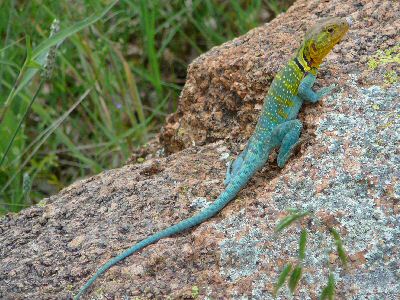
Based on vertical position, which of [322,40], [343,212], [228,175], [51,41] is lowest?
[343,212]

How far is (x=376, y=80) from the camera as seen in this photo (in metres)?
2.93

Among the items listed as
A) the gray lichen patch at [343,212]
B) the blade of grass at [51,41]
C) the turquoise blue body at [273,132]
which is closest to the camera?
the gray lichen patch at [343,212]

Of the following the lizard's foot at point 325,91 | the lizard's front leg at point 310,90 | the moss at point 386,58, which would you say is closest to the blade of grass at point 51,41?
the lizard's front leg at point 310,90

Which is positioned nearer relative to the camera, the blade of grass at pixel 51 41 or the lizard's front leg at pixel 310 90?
the lizard's front leg at pixel 310 90

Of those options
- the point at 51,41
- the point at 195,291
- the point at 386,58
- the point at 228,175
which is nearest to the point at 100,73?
the point at 51,41

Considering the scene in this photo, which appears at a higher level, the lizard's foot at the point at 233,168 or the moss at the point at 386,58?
the lizard's foot at the point at 233,168

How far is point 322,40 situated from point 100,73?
Result: 6.94ft

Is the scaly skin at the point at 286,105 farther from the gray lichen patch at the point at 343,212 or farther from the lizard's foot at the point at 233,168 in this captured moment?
the gray lichen patch at the point at 343,212

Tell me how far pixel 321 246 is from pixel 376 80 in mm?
801

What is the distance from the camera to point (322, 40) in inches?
126

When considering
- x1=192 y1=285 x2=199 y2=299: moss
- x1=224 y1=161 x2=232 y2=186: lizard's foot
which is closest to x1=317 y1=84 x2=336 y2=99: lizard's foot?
x1=224 y1=161 x2=232 y2=186: lizard's foot

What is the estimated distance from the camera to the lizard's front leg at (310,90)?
3016 mm

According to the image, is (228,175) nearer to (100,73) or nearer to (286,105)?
(286,105)

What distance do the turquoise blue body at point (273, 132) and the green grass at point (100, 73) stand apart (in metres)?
1.66
